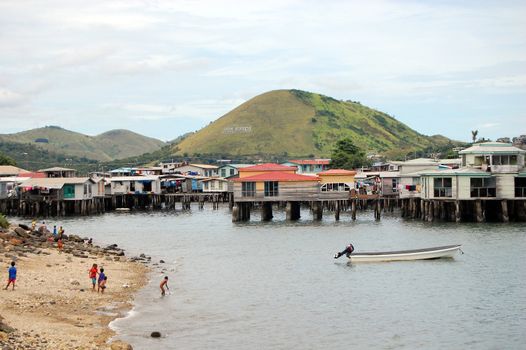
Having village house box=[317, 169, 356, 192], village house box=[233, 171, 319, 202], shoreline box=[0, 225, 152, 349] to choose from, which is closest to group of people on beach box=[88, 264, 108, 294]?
shoreline box=[0, 225, 152, 349]

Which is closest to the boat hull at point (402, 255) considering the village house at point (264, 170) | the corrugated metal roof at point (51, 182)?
the village house at point (264, 170)

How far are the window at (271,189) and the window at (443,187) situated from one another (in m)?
17.0

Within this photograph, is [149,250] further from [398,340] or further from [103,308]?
[398,340]

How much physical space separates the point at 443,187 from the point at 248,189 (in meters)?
21.1

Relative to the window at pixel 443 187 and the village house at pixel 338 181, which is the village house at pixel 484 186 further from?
the village house at pixel 338 181

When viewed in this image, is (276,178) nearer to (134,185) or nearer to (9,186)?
(134,185)

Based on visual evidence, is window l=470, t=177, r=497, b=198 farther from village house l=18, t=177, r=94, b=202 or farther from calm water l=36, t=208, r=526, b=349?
village house l=18, t=177, r=94, b=202

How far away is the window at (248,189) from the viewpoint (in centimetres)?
8375

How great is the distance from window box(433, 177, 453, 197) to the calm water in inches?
186

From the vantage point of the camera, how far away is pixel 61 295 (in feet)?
125

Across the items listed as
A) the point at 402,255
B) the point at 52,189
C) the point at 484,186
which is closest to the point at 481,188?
the point at 484,186

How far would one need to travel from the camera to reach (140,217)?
10575cm

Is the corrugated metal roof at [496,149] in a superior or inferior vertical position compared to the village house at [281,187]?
superior

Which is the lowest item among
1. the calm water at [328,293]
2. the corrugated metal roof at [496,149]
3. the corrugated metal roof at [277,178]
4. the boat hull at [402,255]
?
the calm water at [328,293]
